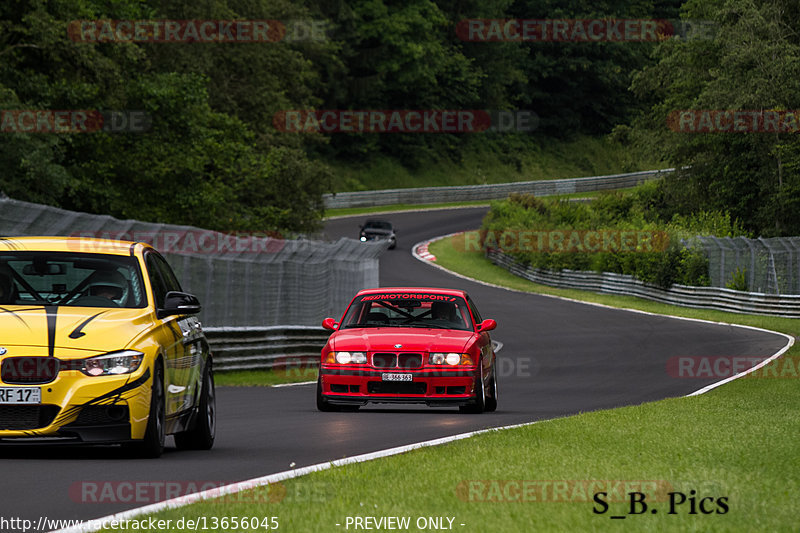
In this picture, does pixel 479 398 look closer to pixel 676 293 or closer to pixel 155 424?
pixel 155 424

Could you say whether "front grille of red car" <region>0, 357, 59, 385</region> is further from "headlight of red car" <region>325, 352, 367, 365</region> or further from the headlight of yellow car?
"headlight of red car" <region>325, 352, 367, 365</region>

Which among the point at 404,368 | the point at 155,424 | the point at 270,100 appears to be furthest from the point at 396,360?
the point at 270,100

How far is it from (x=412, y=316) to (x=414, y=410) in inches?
45.5

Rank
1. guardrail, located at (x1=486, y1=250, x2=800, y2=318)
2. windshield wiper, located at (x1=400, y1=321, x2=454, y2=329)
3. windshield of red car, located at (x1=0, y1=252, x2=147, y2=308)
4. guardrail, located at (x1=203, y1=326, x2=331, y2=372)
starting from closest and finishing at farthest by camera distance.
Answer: windshield of red car, located at (x1=0, y1=252, x2=147, y2=308) → windshield wiper, located at (x1=400, y1=321, x2=454, y2=329) → guardrail, located at (x1=203, y1=326, x2=331, y2=372) → guardrail, located at (x1=486, y1=250, x2=800, y2=318)

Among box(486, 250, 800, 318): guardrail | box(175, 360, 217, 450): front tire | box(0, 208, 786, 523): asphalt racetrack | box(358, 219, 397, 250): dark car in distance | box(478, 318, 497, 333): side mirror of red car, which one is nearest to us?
box(0, 208, 786, 523): asphalt racetrack

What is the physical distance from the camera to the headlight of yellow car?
926 cm

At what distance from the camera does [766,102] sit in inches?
1965

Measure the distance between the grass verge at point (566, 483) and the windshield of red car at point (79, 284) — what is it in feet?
7.95

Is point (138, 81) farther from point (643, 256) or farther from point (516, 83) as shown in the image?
point (516, 83)

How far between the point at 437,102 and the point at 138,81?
5994cm

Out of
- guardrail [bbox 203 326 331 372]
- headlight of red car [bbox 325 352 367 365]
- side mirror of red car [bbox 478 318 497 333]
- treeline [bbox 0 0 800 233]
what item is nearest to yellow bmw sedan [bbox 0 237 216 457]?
headlight of red car [bbox 325 352 367 365]

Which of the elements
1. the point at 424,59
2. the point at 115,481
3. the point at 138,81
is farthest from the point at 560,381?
the point at 424,59

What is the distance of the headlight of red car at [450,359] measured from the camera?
15.1 metres

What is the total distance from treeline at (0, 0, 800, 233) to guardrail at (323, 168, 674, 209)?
23.4ft
